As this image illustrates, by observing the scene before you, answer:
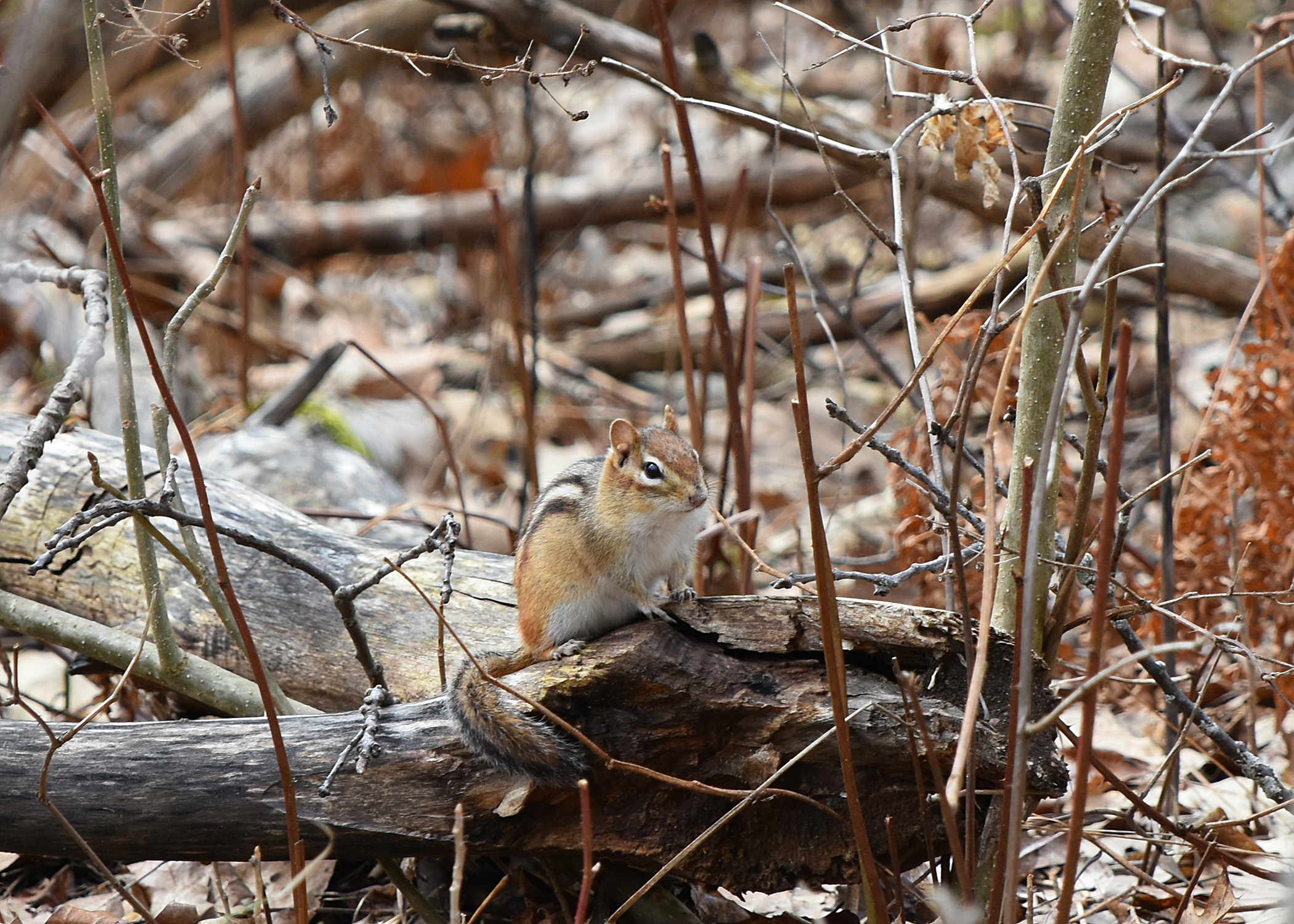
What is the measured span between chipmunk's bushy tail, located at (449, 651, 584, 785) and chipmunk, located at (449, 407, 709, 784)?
0.13 metres

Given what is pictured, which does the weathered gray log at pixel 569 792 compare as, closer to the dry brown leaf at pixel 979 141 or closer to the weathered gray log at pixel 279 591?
the weathered gray log at pixel 279 591

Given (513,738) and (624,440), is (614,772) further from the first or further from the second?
(624,440)

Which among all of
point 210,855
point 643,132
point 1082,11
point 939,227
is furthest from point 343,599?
point 643,132

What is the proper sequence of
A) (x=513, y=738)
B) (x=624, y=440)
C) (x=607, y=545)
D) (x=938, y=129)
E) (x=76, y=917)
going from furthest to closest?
1. (x=624, y=440)
2. (x=607, y=545)
3. (x=76, y=917)
4. (x=938, y=129)
5. (x=513, y=738)

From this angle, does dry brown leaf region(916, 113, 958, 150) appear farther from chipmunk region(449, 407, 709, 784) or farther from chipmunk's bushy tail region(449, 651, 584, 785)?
chipmunk's bushy tail region(449, 651, 584, 785)

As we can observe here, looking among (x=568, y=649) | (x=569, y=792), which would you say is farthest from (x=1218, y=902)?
(x=568, y=649)

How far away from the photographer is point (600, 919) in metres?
2.59

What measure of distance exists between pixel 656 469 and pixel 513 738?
3.29 feet

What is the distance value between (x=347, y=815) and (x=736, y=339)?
4.44 meters

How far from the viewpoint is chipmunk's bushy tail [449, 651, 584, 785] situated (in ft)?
7.54

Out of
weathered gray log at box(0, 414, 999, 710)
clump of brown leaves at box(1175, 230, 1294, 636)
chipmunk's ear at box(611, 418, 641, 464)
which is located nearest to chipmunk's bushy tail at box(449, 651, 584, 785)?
weathered gray log at box(0, 414, 999, 710)

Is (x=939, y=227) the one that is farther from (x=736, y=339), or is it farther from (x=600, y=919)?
(x=600, y=919)

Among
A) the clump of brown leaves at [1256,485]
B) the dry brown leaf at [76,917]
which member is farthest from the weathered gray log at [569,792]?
the clump of brown leaves at [1256,485]

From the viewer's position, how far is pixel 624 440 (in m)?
3.20
